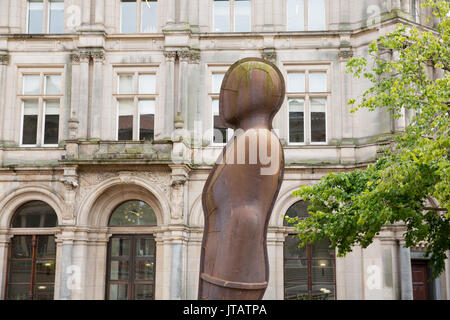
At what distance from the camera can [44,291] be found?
70.6ft

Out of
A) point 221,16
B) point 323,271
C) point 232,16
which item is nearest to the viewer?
point 323,271

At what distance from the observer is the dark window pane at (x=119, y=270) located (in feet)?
70.4

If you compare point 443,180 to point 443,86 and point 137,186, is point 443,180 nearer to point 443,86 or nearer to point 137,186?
point 443,86

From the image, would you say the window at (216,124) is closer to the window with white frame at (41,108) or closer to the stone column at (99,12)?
the stone column at (99,12)

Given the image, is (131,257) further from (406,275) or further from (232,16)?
(232,16)

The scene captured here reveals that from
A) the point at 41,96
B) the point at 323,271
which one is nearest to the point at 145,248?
the point at 323,271

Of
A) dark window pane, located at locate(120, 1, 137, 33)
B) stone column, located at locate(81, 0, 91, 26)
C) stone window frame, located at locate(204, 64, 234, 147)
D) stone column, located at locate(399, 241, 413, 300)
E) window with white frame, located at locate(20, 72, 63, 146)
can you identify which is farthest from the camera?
dark window pane, located at locate(120, 1, 137, 33)

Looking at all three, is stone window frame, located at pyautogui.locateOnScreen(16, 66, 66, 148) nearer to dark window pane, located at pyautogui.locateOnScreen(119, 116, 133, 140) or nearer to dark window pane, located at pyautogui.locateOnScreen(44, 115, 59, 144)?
dark window pane, located at pyautogui.locateOnScreen(44, 115, 59, 144)

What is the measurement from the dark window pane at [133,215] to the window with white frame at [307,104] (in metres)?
5.75

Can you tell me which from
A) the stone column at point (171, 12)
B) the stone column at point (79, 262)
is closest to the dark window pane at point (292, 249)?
the stone column at point (79, 262)

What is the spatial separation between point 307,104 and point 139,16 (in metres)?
7.19

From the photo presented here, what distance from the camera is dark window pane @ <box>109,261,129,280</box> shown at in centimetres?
2145

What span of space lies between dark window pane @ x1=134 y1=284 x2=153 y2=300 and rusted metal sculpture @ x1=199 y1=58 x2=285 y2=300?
15.3 m

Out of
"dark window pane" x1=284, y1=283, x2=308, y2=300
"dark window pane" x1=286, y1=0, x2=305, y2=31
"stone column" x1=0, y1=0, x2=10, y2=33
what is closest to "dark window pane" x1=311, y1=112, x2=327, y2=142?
"dark window pane" x1=286, y1=0, x2=305, y2=31
